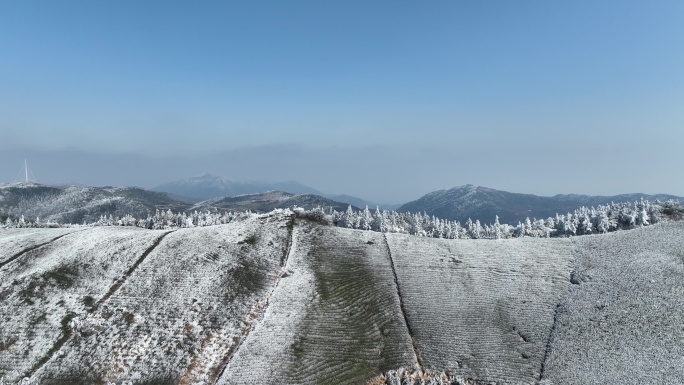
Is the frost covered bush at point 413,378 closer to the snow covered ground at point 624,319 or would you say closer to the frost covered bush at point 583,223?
the snow covered ground at point 624,319

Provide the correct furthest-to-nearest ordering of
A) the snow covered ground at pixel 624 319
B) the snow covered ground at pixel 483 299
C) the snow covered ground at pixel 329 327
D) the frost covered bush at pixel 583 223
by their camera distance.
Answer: the frost covered bush at pixel 583 223 < the snow covered ground at pixel 483 299 < the snow covered ground at pixel 329 327 < the snow covered ground at pixel 624 319

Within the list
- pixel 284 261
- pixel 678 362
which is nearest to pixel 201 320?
pixel 284 261

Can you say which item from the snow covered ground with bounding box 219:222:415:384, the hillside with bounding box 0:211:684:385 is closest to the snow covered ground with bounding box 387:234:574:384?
the hillside with bounding box 0:211:684:385

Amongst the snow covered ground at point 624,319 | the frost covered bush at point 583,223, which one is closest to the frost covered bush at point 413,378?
the snow covered ground at point 624,319

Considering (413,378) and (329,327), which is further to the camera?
(329,327)

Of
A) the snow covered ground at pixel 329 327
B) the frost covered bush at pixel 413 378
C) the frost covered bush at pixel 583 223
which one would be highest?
the frost covered bush at pixel 583 223

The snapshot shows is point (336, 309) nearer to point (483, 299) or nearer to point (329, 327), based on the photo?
point (329, 327)

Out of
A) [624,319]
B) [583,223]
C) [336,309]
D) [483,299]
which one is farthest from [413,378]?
[583,223]

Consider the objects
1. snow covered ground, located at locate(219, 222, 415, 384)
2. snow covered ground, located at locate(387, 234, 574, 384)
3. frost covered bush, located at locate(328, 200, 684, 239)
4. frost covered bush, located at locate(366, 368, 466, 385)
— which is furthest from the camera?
frost covered bush, located at locate(328, 200, 684, 239)

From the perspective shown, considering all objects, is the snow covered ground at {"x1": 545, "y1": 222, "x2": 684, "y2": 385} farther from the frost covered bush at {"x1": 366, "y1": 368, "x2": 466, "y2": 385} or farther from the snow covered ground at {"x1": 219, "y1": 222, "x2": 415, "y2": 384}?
the snow covered ground at {"x1": 219, "y1": 222, "x2": 415, "y2": 384}
